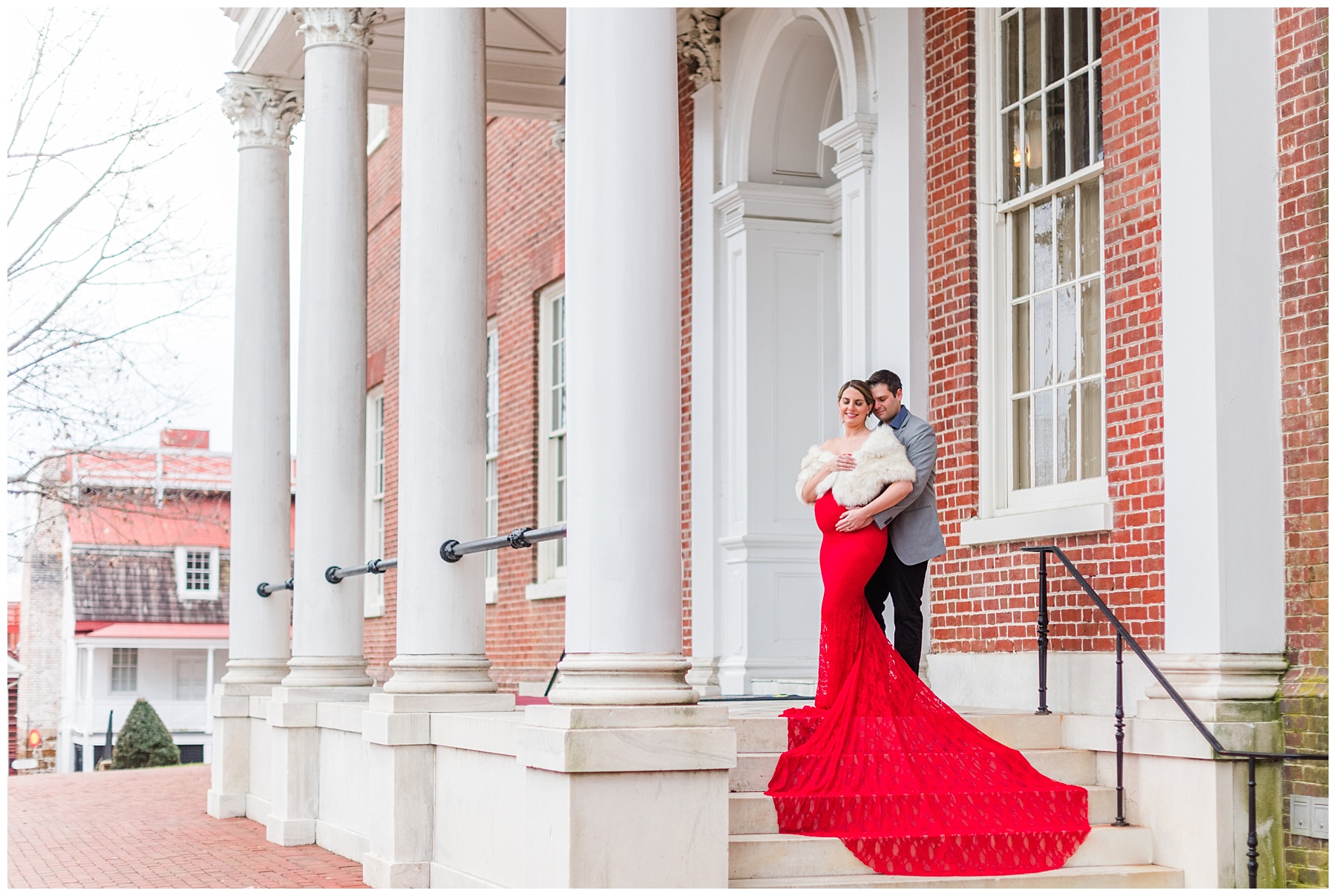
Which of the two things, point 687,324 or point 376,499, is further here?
point 376,499

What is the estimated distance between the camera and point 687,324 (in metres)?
13.0

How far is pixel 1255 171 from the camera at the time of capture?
7.62 meters

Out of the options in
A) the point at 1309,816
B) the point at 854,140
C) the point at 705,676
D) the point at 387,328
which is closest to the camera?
the point at 1309,816

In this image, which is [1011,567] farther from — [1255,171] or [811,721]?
[1255,171]

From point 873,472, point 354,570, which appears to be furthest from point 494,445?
point 873,472

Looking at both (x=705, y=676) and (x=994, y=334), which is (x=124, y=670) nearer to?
(x=705, y=676)

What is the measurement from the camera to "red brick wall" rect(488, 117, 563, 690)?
53.3 feet

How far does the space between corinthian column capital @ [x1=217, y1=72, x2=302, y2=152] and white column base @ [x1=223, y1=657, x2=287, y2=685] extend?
4527 mm

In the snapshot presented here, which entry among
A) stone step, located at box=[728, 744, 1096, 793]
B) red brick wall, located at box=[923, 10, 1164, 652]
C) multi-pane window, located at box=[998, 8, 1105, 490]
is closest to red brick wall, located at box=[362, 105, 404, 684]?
red brick wall, located at box=[923, 10, 1164, 652]

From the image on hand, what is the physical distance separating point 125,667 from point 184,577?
9.28ft

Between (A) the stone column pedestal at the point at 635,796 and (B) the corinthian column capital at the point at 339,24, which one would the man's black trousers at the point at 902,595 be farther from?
(B) the corinthian column capital at the point at 339,24

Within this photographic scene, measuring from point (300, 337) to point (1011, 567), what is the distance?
18.5ft

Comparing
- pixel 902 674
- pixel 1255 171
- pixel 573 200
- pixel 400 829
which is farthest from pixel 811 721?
pixel 1255 171

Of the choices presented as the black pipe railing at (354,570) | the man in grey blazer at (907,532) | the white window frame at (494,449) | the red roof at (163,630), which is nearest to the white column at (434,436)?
the black pipe railing at (354,570)
